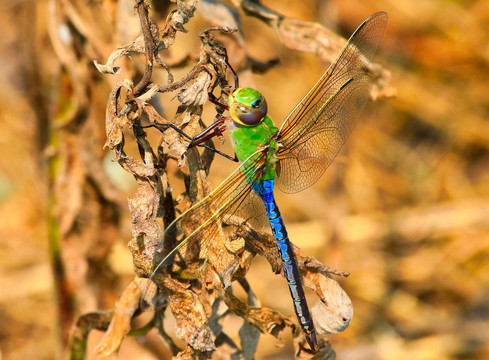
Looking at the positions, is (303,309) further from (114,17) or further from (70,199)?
(114,17)

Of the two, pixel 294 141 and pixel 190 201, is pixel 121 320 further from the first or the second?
pixel 294 141

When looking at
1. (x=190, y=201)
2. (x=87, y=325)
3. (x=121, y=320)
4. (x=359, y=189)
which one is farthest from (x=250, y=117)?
(x=359, y=189)

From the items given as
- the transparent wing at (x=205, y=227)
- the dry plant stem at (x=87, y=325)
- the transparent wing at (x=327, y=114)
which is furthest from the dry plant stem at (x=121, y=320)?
the transparent wing at (x=327, y=114)

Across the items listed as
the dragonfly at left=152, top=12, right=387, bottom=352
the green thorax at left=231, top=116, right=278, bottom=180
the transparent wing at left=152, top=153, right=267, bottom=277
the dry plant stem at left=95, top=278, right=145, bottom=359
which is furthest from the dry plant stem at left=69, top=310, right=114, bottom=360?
the green thorax at left=231, top=116, right=278, bottom=180

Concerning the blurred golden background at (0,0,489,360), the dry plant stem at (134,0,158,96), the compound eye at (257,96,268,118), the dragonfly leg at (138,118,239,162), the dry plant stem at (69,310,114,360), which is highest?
the blurred golden background at (0,0,489,360)

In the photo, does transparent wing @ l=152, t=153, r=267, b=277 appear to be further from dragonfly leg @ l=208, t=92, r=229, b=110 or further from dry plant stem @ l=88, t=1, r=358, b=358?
dragonfly leg @ l=208, t=92, r=229, b=110

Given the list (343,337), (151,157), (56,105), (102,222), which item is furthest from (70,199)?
(343,337)

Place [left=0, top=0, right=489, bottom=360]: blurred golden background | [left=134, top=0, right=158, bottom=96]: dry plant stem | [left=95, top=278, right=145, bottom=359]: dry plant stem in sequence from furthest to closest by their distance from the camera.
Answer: [left=0, top=0, right=489, bottom=360]: blurred golden background < [left=95, top=278, right=145, bottom=359]: dry plant stem < [left=134, top=0, right=158, bottom=96]: dry plant stem
